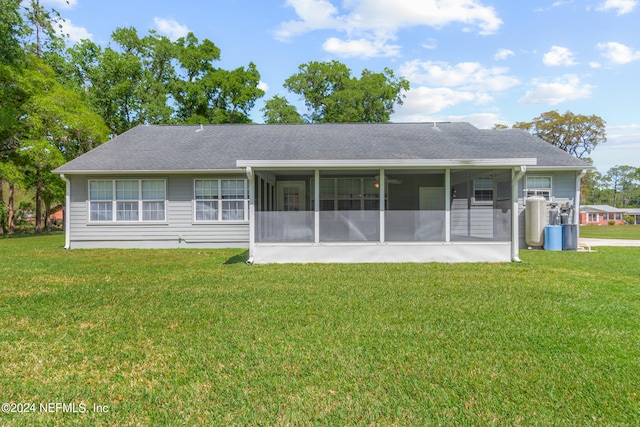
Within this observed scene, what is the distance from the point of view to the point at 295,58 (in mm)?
33281

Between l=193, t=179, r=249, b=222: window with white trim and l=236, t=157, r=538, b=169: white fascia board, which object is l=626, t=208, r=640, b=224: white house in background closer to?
l=236, t=157, r=538, b=169: white fascia board

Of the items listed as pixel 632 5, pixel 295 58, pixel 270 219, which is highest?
pixel 295 58

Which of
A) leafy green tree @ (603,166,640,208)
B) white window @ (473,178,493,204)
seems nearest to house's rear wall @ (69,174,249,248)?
white window @ (473,178,493,204)

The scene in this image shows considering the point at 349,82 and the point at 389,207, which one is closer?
the point at 389,207

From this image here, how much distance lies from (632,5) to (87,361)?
14.3m

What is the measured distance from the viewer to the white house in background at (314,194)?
9828 millimetres

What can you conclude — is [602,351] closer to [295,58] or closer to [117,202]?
[117,202]

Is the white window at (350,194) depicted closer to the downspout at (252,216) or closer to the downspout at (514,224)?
the downspout at (252,216)

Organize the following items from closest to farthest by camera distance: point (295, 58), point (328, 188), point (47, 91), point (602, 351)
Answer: point (602, 351)
point (328, 188)
point (47, 91)
point (295, 58)

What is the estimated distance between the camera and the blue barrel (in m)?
12.9

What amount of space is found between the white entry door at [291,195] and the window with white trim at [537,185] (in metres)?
7.95

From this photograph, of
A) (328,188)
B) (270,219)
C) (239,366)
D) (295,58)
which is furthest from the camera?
(295,58)

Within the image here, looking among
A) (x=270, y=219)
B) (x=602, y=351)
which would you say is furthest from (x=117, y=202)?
(x=602, y=351)

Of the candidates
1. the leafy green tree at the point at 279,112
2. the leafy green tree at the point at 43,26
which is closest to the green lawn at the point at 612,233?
the leafy green tree at the point at 279,112
